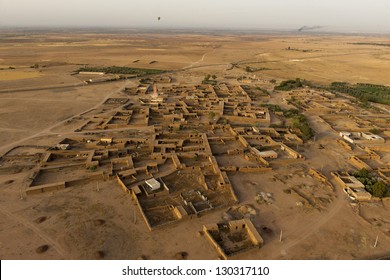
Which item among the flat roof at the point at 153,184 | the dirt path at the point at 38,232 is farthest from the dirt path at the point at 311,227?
the dirt path at the point at 38,232

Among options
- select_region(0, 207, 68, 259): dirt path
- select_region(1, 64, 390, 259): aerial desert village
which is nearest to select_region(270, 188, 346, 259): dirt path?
select_region(1, 64, 390, 259): aerial desert village

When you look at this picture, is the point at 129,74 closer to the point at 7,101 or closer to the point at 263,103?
the point at 7,101

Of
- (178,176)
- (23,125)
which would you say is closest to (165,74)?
(23,125)

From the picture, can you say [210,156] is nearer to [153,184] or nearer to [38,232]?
[153,184]

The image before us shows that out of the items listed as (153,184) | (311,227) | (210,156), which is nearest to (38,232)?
(153,184)

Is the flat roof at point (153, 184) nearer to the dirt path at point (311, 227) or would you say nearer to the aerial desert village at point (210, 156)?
the aerial desert village at point (210, 156)

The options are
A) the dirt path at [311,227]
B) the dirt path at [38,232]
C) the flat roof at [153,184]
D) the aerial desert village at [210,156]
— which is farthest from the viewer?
the flat roof at [153,184]
